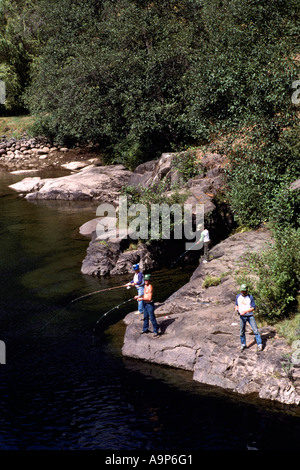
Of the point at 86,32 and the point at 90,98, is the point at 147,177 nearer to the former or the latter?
the point at 90,98

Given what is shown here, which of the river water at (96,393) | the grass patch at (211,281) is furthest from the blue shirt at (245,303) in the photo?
the grass patch at (211,281)

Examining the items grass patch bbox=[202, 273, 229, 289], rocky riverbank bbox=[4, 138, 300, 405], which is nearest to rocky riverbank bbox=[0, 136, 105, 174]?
rocky riverbank bbox=[4, 138, 300, 405]

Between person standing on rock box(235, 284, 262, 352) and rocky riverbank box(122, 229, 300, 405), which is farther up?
person standing on rock box(235, 284, 262, 352)

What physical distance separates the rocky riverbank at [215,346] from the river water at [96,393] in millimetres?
464

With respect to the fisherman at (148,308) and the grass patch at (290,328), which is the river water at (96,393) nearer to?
the fisherman at (148,308)

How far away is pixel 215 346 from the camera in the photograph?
17406 millimetres

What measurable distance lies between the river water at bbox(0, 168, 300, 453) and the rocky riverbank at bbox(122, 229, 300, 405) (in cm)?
46

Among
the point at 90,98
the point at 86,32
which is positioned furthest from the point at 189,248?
the point at 86,32

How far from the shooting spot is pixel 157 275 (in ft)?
86.8

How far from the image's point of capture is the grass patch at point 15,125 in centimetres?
6309

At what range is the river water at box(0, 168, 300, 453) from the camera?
13.9 meters

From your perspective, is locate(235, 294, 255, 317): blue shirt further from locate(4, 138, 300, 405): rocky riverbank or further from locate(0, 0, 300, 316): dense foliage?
locate(0, 0, 300, 316): dense foliage

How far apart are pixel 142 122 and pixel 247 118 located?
13255 mm

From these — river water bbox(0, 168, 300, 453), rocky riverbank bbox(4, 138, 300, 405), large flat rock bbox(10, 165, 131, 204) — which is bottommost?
river water bbox(0, 168, 300, 453)
